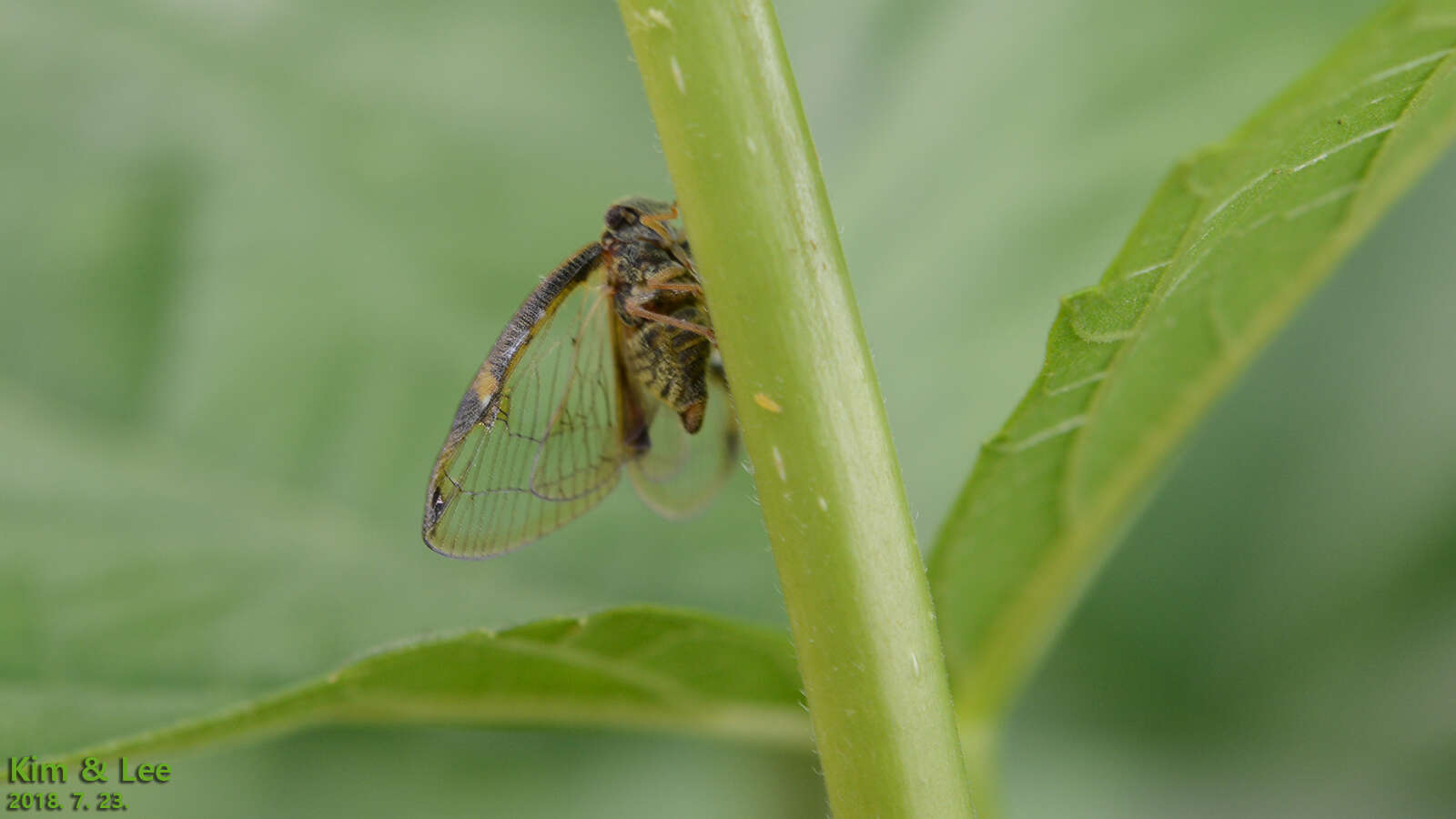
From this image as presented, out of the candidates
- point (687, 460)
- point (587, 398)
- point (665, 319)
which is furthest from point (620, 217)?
point (687, 460)

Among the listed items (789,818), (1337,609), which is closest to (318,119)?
(789,818)

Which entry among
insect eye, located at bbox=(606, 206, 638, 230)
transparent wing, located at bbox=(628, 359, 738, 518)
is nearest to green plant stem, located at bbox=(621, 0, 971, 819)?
insect eye, located at bbox=(606, 206, 638, 230)

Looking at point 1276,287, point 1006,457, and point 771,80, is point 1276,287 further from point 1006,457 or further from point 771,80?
point 771,80

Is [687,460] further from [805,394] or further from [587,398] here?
[805,394]

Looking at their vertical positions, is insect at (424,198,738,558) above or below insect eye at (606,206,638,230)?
below

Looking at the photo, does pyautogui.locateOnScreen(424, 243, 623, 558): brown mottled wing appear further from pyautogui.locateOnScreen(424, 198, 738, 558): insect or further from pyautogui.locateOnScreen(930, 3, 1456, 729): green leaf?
pyautogui.locateOnScreen(930, 3, 1456, 729): green leaf

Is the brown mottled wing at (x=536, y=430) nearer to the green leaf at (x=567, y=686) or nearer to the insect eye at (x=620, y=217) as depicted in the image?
the insect eye at (x=620, y=217)

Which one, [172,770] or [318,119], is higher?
[318,119]
